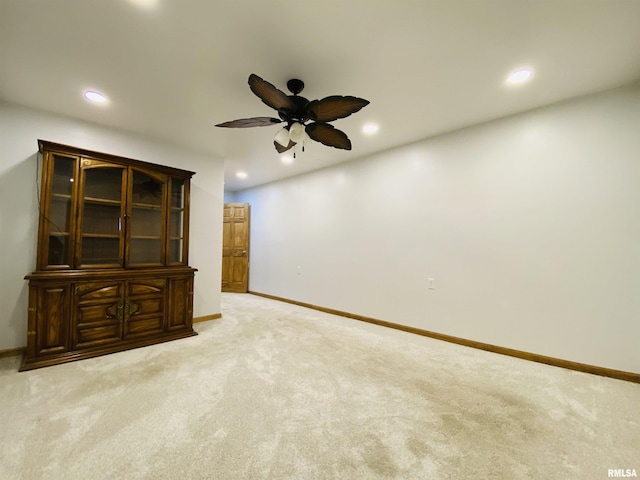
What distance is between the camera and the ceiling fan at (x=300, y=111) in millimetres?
1850

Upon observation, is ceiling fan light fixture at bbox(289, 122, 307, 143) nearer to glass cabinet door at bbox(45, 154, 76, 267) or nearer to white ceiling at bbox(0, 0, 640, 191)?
white ceiling at bbox(0, 0, 640, 191)

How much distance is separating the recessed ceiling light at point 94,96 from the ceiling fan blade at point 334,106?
2.21m

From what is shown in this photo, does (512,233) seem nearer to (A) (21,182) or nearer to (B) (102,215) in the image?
(B) (102,215)

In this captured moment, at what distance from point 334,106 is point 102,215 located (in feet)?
9.54

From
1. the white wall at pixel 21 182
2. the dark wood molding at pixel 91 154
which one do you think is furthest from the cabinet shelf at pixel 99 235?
the dark wood molding at pixel 91 154

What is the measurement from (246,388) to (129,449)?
0.80 meters

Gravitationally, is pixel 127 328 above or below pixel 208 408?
above

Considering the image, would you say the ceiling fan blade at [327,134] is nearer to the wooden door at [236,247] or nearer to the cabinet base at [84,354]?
the cabinet base at [84,354]

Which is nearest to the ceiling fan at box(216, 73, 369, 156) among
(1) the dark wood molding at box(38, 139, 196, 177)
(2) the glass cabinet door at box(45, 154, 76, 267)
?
(1) the dark wood molding at box(38, 139, 196, 177)

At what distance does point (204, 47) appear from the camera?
6.47 ft

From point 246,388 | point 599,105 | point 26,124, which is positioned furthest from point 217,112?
point 599,105

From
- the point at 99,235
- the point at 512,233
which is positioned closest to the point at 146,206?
the point at 99,235

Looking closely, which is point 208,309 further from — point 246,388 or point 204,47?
point 204,47

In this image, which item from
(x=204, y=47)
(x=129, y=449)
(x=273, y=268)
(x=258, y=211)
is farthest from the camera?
(x=258, y=211)
